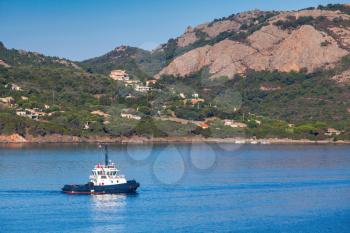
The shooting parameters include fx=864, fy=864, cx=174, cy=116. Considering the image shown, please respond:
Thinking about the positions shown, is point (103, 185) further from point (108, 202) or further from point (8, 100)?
point (8, 100)

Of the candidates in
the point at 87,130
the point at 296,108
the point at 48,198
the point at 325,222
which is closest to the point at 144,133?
the point at 87,130

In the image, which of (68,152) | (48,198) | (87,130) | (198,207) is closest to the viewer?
(198,207)

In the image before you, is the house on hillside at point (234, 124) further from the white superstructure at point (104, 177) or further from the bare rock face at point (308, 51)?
the white superstructure at point (104, 177)

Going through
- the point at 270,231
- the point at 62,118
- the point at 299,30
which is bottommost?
the point at 270,231

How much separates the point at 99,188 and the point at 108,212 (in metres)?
7.96

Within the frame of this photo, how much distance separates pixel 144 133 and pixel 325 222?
273ft

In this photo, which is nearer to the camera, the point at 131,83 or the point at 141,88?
the point at 141,88

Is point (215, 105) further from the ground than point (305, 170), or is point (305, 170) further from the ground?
point (215, 105)

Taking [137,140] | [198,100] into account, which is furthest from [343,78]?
[137,140]

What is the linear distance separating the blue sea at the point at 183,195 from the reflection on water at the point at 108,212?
58mm

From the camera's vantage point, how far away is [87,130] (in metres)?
130

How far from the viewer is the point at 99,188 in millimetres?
62219

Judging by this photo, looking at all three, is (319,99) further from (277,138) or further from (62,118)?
(62,118)

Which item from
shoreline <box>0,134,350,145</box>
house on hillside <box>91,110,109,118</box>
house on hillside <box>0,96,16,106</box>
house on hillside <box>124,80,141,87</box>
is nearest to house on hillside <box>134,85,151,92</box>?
house on hillside <box>124,80,141,87</box>
